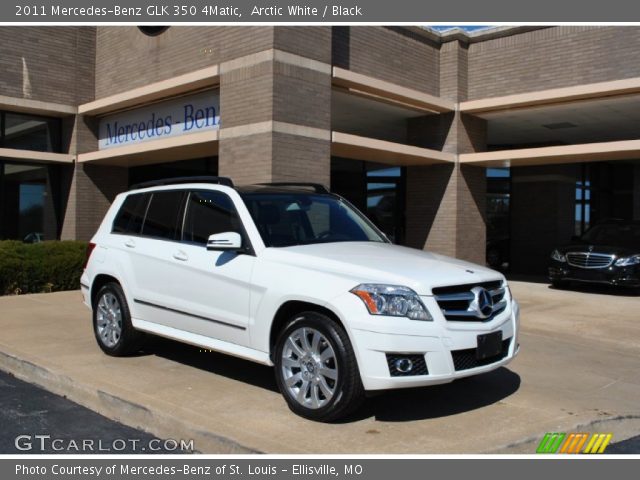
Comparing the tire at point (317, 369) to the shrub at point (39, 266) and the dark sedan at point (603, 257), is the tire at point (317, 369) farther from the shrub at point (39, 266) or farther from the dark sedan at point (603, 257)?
the dark sedan at point (603, 257)

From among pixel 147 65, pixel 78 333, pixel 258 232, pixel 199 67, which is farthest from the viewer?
pixel 147 65

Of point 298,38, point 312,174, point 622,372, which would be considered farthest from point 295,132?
point 622,372

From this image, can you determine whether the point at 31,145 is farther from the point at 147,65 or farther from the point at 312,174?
the point at 312,174

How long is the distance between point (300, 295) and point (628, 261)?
33.9ft

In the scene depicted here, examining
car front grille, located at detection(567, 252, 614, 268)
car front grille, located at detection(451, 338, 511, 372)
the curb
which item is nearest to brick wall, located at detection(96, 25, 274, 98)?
the curb

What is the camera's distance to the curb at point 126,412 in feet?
14.3

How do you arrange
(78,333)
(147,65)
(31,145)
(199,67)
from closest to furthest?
(78,333), (199,67), (147,65), (31,145)

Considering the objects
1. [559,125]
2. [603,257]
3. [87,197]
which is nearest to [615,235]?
[603,257]

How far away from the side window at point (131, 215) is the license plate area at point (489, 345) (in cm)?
373

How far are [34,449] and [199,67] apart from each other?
29.9 ft

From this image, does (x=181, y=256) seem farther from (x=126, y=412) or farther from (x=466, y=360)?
(x=466, y=360)

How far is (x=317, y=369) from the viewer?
480cm

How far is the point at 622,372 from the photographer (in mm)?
6891

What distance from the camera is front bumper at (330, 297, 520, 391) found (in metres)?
4.52
